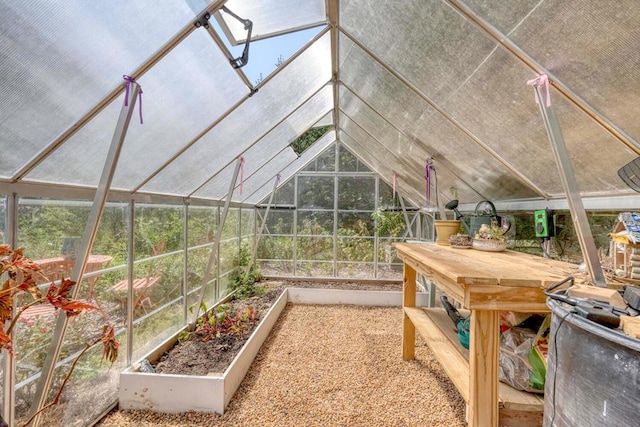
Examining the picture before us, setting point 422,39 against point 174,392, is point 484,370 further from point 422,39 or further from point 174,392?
point 174,392

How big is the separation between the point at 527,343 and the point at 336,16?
2159mm

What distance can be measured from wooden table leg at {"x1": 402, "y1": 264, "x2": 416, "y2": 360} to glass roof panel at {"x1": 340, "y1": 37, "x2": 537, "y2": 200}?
1.02 metres

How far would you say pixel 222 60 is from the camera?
1.81m

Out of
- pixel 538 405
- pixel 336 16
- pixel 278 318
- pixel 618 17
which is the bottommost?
pixel 278 318

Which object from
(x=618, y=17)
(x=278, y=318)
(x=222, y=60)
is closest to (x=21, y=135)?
(x=222, y=60)

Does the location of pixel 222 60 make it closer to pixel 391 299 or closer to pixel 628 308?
pixel 628 308

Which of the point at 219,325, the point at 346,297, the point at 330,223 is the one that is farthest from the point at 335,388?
the point at 330,223

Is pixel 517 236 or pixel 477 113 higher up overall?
pixel 477 113

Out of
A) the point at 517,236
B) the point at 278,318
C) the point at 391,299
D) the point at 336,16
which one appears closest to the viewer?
the point at 336,16

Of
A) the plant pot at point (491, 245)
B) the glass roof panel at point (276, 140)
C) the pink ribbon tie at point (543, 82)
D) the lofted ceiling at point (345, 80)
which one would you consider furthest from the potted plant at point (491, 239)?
the glass roof panel at point (276, 140)

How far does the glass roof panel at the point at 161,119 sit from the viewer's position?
1.58 metres

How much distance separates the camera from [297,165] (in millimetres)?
5828

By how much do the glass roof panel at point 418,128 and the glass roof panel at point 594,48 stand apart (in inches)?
36.6

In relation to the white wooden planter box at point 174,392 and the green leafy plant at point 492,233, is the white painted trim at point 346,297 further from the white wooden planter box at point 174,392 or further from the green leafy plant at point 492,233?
the green leafy plant at point 492,233
